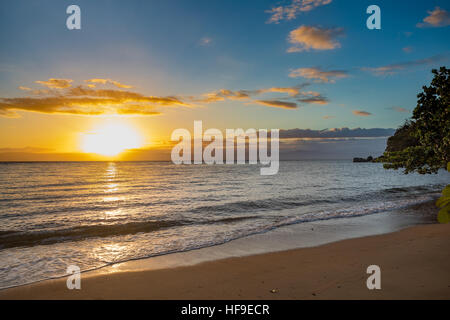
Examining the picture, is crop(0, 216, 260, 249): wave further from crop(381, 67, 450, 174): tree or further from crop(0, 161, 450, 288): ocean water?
crop(381, 67, 450, 174): tree

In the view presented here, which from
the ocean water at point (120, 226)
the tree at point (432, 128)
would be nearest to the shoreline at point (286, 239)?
the ocean water at point (120, 226)

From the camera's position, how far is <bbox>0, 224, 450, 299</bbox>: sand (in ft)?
18.8

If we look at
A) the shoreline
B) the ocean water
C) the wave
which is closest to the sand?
the shoreline

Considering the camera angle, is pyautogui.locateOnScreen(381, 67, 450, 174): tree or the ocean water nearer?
the ocean water

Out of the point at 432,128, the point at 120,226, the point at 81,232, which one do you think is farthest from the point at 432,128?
the point at 81,232

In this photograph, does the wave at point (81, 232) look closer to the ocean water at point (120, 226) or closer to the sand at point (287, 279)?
the ocean water at point (120, 226)

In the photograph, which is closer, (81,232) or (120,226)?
(81,232)

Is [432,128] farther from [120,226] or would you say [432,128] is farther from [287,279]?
[120,226]

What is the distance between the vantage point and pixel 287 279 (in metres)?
6.62

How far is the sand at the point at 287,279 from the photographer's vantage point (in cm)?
573

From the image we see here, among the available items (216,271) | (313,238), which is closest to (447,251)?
(313,238)
